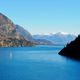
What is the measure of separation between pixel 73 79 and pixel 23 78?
737 inches

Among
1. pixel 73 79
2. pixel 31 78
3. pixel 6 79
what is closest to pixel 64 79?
pixel 73 79

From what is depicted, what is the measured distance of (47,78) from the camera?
116000mm

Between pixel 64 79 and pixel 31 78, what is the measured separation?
12.5m

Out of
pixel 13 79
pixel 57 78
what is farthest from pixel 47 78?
pixel 13 79

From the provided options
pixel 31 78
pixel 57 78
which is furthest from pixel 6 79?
pixel 57 78

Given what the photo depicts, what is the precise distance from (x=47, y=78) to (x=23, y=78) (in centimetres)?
908

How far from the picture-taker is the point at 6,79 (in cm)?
11294

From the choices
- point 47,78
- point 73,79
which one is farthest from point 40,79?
point 73,79

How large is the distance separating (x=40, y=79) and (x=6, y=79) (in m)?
12.5

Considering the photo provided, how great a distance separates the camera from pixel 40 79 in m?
112

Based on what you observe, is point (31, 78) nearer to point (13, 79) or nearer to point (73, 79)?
point (13, 79)

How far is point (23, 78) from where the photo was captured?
378ft

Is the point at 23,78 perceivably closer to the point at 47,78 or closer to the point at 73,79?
the point at 47,78

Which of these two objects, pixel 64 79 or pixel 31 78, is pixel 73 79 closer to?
pixel 64 79
